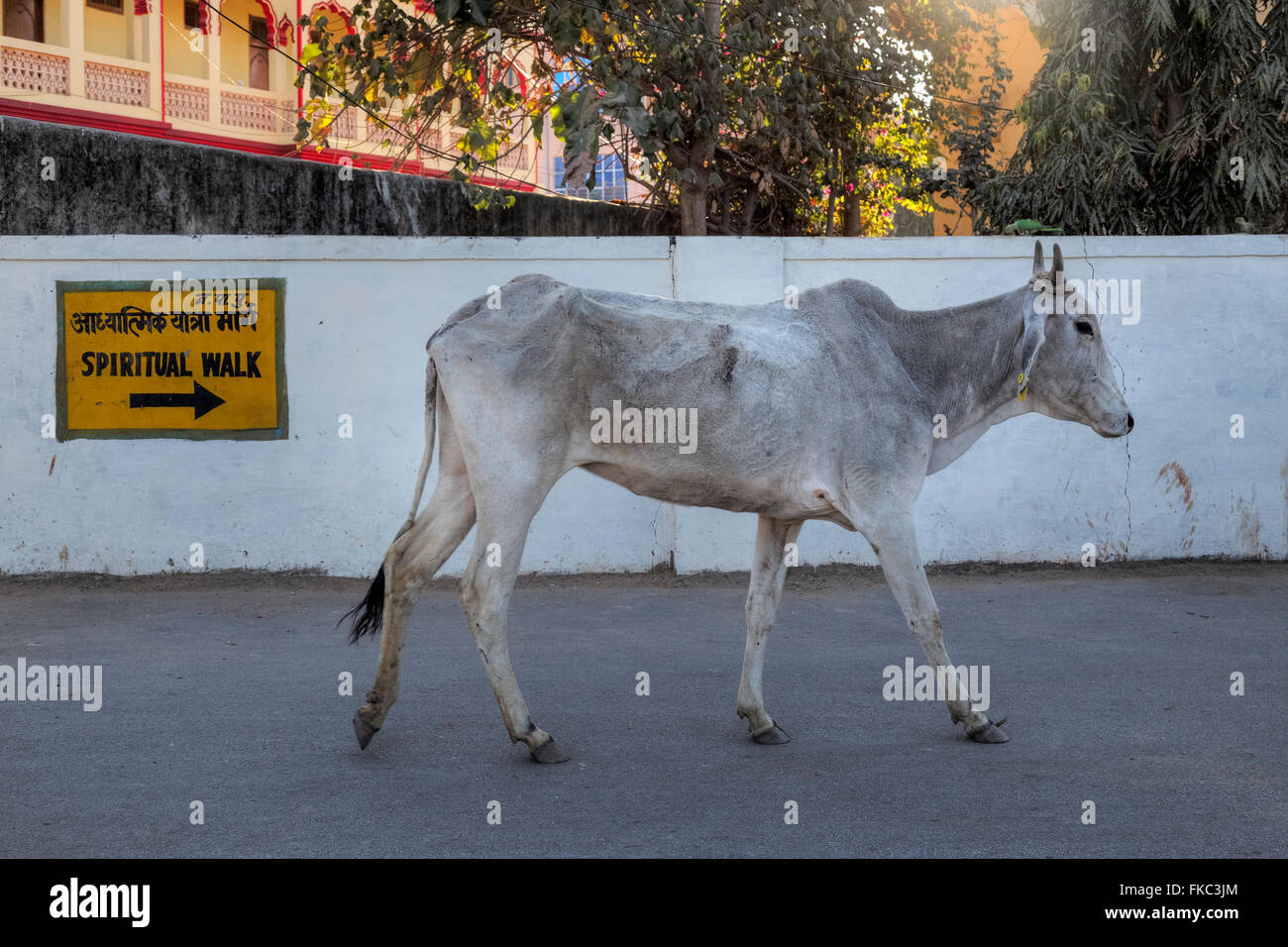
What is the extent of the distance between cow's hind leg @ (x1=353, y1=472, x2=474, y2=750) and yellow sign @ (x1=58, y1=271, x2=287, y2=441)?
13.0ft

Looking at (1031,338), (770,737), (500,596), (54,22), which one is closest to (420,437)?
(500,596)

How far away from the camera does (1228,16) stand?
11.0 meters

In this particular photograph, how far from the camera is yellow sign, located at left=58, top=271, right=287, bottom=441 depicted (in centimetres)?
897

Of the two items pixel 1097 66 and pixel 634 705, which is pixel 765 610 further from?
pixel 1097 66

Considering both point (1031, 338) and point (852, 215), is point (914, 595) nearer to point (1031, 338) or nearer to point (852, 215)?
point (1031, 338)

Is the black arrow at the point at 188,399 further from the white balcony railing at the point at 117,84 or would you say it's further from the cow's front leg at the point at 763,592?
the white balcony railing at the point at 117,84

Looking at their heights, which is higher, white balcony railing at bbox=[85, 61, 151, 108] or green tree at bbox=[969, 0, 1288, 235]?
white balcony railing at bbox=[85, 61, 151, 108]

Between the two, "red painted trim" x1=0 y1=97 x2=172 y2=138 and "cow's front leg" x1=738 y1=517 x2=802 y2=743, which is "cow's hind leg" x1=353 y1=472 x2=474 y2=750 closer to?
"cow's front leg" x1=738 y1=517 x2=802 y2=743

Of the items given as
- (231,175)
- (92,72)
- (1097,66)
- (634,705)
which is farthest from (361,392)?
(92,72)

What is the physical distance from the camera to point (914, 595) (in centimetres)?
524

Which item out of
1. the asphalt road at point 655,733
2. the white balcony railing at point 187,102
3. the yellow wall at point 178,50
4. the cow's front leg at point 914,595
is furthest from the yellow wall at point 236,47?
the cow's front leg at point 914,595

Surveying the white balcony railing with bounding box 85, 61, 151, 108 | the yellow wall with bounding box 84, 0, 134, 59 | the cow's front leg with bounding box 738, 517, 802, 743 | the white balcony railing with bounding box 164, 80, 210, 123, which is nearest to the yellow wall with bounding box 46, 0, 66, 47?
the yellow wall with bounding box 84, 0, 134, 59

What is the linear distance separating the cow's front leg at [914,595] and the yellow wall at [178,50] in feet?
63.4

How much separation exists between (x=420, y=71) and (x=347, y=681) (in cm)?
607
